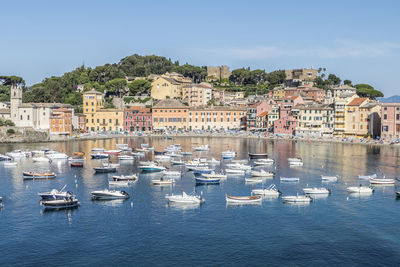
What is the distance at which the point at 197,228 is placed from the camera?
1372 inches

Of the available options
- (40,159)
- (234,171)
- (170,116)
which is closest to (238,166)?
(234,171)

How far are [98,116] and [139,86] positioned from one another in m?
24.1

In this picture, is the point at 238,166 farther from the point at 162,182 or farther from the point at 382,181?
the point at 382,181

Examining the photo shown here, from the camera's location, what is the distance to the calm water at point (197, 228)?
2923 cm

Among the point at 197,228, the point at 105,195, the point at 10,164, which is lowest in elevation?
the point at 197,228

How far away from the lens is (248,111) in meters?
120

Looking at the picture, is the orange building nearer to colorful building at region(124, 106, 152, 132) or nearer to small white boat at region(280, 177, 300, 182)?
colorful building at region(124, 106, 152, 132)

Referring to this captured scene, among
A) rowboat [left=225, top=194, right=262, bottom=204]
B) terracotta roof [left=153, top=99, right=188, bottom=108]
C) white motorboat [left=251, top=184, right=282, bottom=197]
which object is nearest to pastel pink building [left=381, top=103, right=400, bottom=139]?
terracotta roof [left=153, top=99, right=188, bottom=108]

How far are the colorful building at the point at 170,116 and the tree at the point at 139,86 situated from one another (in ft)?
64.6

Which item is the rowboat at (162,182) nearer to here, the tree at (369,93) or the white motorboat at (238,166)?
the white motorboat at (238,166)

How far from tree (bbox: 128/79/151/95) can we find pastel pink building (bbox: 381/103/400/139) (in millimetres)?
73059

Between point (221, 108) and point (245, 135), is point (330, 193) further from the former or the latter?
point (221, 108)

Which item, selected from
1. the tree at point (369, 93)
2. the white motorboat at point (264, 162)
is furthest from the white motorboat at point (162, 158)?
the tree at point (369, 93)

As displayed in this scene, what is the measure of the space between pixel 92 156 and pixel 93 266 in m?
46.2
